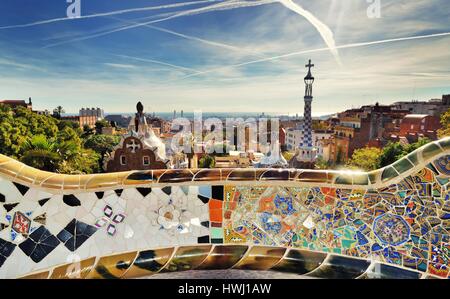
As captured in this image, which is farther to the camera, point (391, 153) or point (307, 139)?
point (307, 139)

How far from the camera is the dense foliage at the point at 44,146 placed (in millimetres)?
7042

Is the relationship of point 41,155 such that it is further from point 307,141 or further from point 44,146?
point 307,141

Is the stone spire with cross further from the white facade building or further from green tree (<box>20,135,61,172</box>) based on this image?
green tree (<box>20,135,61,172</box>)

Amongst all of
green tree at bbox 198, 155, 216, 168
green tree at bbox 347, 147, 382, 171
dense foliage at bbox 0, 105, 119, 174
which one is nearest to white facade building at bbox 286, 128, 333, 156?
green tree at bbox 347, 147, 382, 171

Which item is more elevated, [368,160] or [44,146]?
[44,146]

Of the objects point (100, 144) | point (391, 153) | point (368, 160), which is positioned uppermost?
point (391, 153)

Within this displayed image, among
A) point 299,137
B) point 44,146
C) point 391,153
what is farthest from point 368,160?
point 44,146

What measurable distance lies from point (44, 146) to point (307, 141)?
430 inches

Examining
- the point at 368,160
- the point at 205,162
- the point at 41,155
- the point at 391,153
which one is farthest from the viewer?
the point at 205,162

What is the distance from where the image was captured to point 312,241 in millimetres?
1540

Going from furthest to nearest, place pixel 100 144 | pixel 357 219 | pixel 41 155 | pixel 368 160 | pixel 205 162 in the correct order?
pixel 100 144, pixel 205 162, pixel 368 160, pixel 41 155, pixel 357 219

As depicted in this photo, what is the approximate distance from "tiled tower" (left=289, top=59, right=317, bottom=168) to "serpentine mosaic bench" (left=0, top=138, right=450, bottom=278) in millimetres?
12633

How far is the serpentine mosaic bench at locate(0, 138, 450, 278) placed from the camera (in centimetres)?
141

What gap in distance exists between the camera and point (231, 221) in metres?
1.57
